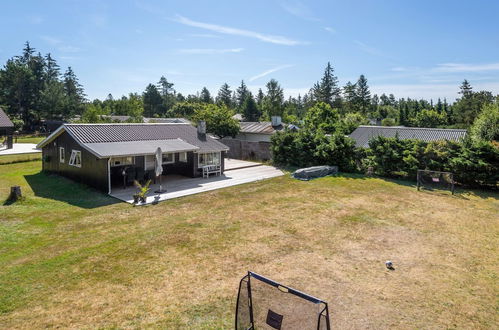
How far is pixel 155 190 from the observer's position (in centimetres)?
1489

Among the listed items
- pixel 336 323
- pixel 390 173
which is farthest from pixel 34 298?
pixel 390 173

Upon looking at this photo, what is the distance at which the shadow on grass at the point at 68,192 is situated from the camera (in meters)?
A: 12.8

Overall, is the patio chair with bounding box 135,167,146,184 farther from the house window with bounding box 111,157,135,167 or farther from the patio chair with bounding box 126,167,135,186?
the house window with bounding box 111,157,135,167

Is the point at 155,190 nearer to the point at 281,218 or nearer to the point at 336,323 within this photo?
the point at 281,218

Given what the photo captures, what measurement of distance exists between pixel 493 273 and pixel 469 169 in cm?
1010

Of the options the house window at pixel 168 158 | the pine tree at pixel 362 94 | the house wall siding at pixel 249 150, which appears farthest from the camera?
the pine tree at pixel 362 94

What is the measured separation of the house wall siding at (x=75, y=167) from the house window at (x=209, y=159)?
5609 millimetres

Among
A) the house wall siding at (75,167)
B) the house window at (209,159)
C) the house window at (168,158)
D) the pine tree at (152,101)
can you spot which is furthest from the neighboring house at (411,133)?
the pine tree at (152,101)

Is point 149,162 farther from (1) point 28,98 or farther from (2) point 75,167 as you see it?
(1) point 28,98

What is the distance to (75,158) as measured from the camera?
15914 millimetres

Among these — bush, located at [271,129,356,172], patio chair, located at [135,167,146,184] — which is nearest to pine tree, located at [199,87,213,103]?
bush, located at [271,129,356,172]

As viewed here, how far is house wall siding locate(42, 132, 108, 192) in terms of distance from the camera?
14.3 meters

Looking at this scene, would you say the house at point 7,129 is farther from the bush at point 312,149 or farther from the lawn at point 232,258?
the bush at point 312,149

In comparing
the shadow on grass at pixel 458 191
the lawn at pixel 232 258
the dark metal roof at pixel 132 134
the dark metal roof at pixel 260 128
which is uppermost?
the dark metal roof at pixel 260 128
